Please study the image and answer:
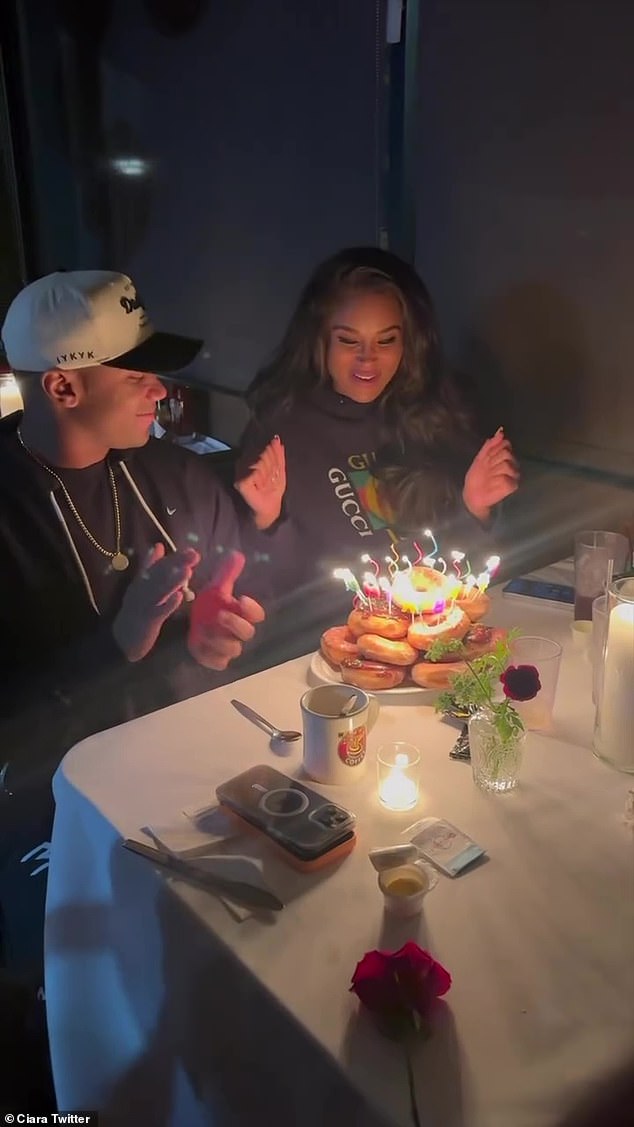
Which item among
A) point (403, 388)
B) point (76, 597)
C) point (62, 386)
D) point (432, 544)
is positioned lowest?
point (432, 544)

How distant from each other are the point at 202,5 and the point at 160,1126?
1.91m

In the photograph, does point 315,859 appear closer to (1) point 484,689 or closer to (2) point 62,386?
(1) point 484,689

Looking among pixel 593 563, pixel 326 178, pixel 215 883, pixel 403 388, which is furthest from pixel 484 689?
pixel 326 178

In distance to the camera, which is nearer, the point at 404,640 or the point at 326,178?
the point at 404,640

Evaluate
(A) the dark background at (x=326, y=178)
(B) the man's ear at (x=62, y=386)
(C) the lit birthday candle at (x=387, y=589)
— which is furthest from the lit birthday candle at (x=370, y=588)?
(A) the dark background at (x=326, y=178)

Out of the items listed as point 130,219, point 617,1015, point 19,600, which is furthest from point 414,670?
point 130,219

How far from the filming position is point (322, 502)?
1.82 meters

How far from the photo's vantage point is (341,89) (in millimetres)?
1845

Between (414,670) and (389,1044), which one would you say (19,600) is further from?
(389,1044)

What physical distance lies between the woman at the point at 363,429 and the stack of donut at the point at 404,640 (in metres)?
0.49

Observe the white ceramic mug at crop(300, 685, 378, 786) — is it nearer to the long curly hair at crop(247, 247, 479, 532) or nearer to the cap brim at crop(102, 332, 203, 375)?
the cap brim at crop(102, 332, 203, 375)

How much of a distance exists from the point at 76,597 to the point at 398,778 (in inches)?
27.8

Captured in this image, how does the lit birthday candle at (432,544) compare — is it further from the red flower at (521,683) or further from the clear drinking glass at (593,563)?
the red flower at (521,683)

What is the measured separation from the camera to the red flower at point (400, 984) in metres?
0.70
